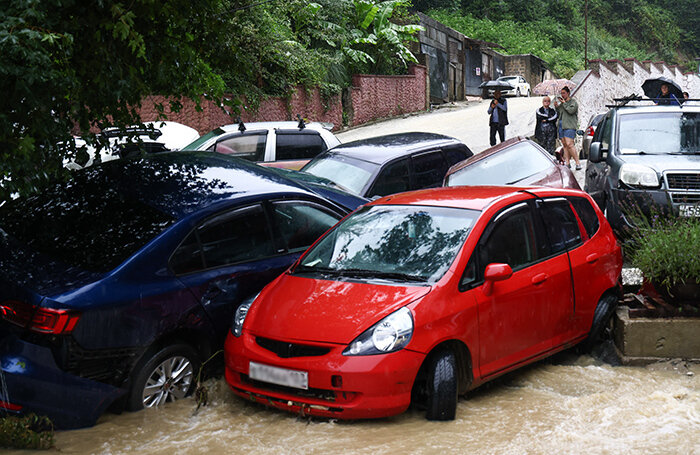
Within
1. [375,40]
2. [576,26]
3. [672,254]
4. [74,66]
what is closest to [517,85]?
[375,40]

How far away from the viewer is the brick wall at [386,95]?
30516 millimetres

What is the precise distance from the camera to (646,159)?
1009cm

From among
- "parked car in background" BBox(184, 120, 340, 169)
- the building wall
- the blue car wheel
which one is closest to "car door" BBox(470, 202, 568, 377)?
the blue car wheel

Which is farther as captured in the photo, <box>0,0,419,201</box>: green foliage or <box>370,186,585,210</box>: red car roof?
<box>370,186,585,210</box>: red car roof

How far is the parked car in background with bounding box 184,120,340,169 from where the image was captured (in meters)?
12.9

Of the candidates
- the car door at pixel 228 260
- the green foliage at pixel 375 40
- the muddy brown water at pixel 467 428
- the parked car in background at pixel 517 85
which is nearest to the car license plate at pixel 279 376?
the muddy brown water at pixel 467 428

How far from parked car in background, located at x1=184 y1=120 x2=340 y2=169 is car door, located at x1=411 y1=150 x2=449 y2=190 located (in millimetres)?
2991

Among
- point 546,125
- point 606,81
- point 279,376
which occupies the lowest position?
point 279,376

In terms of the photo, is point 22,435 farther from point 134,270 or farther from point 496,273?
point 496,273

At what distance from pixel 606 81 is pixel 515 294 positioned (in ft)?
103

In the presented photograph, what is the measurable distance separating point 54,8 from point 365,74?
2698 cm

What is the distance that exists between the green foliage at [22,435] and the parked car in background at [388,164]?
5.31 metres

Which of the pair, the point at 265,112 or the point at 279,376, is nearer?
the point at 279,376

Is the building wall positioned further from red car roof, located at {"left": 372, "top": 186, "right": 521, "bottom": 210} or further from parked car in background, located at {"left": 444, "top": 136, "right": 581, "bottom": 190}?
red car roof, located at {"left": 372, "top": 186, "right": 521, "bottom": 210}
